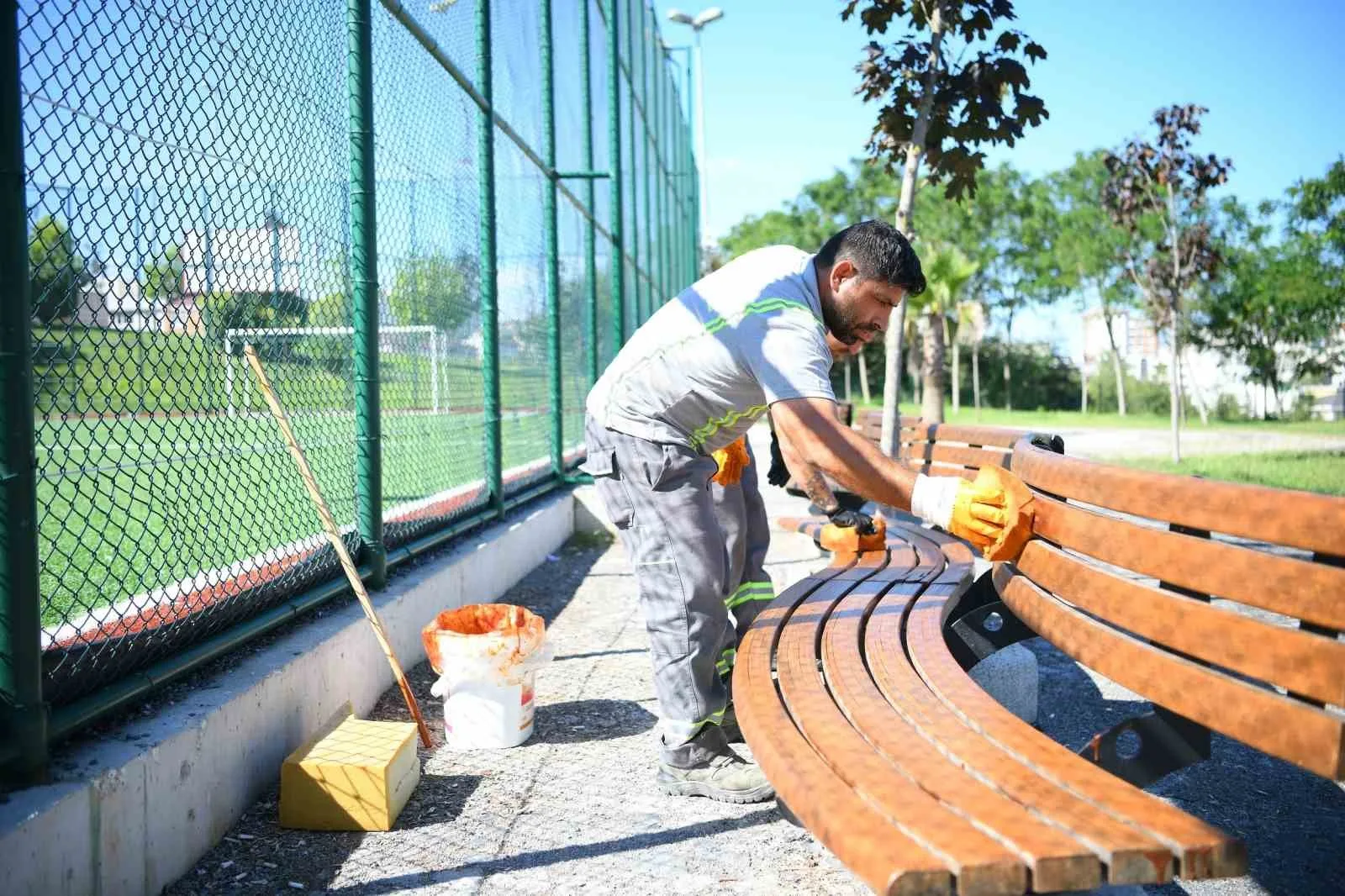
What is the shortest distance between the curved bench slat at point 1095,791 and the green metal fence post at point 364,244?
2.47 metres

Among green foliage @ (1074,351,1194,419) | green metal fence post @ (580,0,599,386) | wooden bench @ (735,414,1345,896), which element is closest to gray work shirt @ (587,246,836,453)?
wooden bench @ (735,414,1345,896)

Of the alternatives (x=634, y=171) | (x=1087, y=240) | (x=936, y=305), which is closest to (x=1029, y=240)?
(x=1087, y=240)

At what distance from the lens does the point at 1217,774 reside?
337cm

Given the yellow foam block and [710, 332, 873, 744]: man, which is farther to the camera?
[710, 332, 873, 744]: man

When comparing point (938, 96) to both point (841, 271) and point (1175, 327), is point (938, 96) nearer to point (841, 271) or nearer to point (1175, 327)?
point (841, 271)

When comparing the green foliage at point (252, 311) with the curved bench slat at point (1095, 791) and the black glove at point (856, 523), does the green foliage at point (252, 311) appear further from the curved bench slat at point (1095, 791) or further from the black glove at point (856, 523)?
the curved bench slat at point (1095, 791)

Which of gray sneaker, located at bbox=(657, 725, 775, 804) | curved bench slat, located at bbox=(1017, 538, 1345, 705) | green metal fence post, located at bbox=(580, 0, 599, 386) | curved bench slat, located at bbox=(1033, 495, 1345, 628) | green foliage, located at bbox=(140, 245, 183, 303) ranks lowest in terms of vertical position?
gray sneaker, located at bbox=(657, 725, 775, 804)

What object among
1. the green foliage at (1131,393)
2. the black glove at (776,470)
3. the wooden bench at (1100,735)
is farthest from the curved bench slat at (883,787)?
the green foliage at (1131,393)

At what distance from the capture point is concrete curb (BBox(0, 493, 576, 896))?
210 cm

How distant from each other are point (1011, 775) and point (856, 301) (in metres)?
1.55

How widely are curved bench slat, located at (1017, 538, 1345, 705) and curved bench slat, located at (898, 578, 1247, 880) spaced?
27 centimetres

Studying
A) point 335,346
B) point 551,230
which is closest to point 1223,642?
point 335,346

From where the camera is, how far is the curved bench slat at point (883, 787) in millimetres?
1405

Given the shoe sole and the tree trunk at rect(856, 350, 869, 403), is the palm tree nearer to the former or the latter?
the tree trunk at rect(856, 350, 869, 403)
